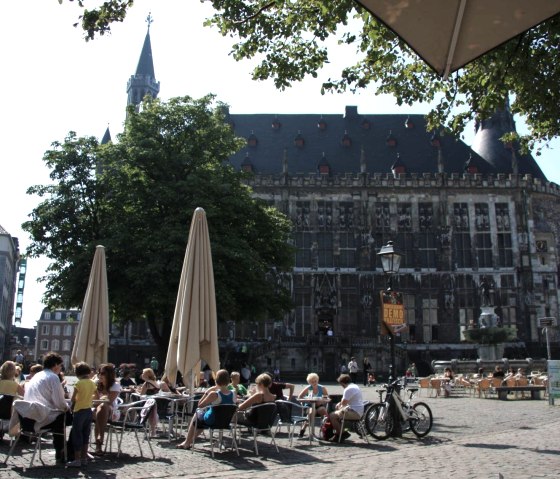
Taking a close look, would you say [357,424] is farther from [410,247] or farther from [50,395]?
[410,247]

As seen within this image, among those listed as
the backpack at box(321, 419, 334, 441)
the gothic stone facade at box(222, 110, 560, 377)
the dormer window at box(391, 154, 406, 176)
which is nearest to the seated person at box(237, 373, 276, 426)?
the backpack at box(321, 419, 334, 441)

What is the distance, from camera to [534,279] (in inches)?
1687

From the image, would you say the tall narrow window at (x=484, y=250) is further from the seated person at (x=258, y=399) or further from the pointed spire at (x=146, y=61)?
the pointed spire at (x=146, y=61)

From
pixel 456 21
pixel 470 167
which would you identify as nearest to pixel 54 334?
pixel 470 167

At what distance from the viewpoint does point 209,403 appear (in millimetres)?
8469

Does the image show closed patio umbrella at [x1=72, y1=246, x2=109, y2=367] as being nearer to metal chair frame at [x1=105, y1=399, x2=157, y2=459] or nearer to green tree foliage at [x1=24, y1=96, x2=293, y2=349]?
metal chair frame at [x1=105, y1=399, x2=157, y2=459]

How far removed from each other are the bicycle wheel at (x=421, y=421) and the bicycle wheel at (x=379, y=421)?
46cm

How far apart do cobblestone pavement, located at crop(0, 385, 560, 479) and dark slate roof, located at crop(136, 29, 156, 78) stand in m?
57.9

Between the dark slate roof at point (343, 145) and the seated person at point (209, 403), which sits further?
the dark slate roof at point (343, 145)

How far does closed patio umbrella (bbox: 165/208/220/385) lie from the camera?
9125mm

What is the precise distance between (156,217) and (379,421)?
13.3 m

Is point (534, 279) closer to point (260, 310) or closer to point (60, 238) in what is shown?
point (260, 310)

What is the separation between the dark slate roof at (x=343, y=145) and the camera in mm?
47219

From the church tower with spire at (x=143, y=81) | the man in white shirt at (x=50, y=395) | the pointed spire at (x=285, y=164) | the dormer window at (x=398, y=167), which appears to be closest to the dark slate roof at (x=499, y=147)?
the dormer window at (x=398, y=167)
